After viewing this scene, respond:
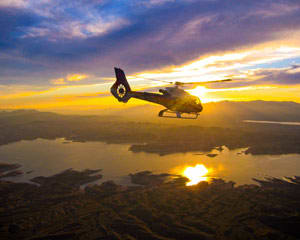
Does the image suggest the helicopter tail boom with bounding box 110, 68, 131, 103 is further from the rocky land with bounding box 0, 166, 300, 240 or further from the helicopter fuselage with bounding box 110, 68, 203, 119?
the rocky land with bounding box 0, 166, 300, 240

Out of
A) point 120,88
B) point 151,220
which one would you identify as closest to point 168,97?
point 120,88

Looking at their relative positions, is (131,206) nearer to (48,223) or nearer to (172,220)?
(172,220)

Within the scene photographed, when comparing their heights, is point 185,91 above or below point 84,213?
above

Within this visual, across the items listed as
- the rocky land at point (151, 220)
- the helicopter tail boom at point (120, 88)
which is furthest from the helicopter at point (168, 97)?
the rocky land at point (151, 220)

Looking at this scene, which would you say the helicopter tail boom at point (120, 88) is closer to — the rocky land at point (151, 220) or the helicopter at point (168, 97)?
the helicopter at point (168, 97)

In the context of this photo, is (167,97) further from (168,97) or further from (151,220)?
(151,220)

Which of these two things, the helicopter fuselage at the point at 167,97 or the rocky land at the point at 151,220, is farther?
the rocky land at the point at 151,220

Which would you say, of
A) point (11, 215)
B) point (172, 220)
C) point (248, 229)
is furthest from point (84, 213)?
point (248, 229)

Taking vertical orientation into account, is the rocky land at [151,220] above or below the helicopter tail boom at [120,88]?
below
